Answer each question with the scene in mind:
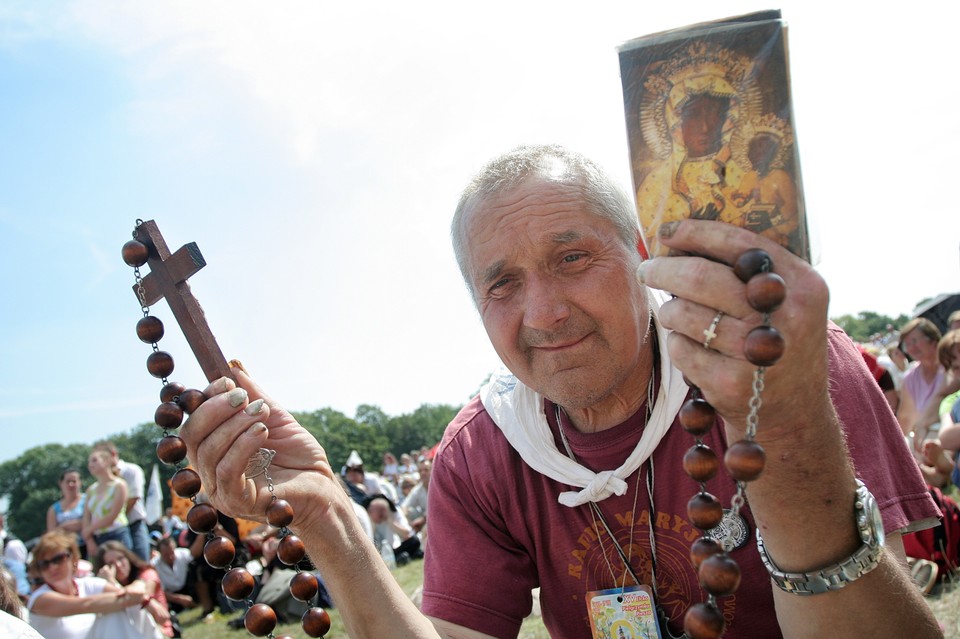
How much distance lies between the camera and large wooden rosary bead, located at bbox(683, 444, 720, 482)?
155cm

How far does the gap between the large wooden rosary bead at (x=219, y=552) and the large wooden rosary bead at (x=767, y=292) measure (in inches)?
61.4

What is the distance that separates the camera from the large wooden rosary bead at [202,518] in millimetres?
1976

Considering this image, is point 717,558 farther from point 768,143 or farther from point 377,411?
point 377,411

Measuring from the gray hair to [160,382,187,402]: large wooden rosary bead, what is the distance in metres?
1.07

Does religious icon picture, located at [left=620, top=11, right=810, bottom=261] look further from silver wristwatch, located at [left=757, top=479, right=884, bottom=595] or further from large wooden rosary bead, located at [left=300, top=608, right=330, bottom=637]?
large wooden rosary bead, located at [left=300, top=608, right=330, bottom=637]

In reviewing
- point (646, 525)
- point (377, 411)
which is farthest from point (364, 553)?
point (377, 411)

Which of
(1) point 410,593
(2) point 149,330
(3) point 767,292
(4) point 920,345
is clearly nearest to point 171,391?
(2) point 149,330

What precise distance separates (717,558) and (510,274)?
117 cm

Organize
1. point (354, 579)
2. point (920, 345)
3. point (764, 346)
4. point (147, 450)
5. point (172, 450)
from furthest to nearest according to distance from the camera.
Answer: point (147, 450), point (920, 345), point (354, 579), point (172, 450), point (764, 346)

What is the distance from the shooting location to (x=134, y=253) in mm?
2066

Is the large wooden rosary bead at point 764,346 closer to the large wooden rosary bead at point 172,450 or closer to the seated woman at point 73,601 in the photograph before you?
the large wooden rosary bead at point 172,450

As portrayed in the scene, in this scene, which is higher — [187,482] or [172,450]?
[172,450]

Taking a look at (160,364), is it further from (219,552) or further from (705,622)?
(705,622)

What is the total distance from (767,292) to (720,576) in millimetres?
615
